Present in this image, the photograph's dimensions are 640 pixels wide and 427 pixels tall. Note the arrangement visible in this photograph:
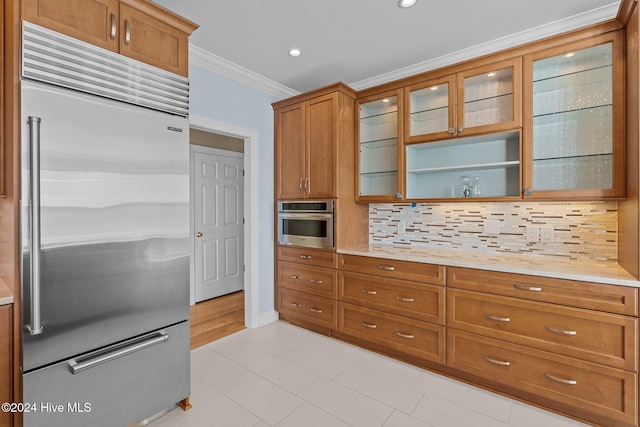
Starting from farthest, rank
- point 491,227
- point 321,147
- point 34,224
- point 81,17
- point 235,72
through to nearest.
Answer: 1. point 321,147
2. point 235,72
3. point 491,227
4. point 81,17
5. point 34,224

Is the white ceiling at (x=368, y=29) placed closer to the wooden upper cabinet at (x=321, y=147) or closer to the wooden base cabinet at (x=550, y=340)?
the wooden upper cabinet at (x=321, y=147)

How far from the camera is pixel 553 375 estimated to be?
1.88 metres

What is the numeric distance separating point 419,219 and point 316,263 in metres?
1.11

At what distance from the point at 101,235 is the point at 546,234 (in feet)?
9.86

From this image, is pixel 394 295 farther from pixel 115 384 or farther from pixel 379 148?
pixel 115 384

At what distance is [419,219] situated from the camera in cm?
306

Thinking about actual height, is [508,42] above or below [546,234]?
above

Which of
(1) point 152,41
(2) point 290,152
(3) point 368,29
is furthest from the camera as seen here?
(2) point 290,152

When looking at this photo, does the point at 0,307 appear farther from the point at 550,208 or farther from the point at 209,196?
the point at 550,208

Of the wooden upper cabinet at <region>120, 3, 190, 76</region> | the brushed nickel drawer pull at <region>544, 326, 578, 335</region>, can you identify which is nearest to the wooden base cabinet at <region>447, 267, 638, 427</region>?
the brushed nickel drawer pull at <region>544, 326, 578, 335</region>

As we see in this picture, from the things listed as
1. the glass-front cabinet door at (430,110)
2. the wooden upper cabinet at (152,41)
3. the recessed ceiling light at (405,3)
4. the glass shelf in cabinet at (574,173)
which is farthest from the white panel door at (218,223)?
the glass shelf in cabinet at (574,173)

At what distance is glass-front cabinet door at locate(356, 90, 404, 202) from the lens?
2891 millimetres

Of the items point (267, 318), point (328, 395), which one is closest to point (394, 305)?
point (328, 395)

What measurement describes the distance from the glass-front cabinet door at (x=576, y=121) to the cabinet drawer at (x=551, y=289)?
622 millimetres
